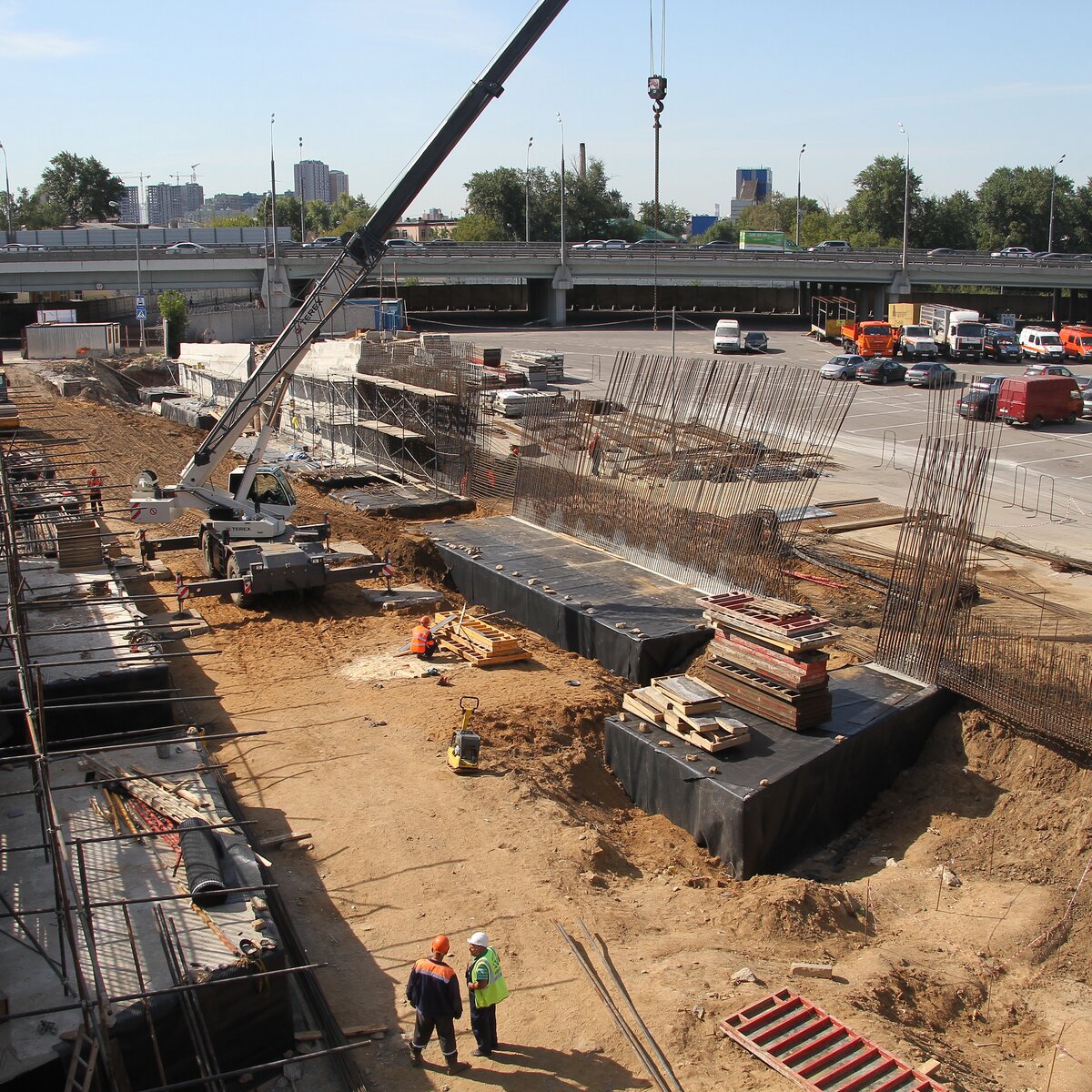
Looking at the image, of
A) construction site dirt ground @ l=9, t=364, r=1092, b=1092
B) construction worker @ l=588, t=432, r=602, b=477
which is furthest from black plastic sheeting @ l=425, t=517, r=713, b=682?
construction worker @ l=588, t=432, r=602, b=477

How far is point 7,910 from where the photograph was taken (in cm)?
973

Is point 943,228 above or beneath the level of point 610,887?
above

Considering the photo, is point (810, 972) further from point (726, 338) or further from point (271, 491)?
point (726, 338)

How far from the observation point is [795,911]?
37.7ft

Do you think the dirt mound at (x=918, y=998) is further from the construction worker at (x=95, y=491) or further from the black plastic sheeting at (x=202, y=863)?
the construction worker at (x=95, y=491)

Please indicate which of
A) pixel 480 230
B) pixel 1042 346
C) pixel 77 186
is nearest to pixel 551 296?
pixel 1042 346

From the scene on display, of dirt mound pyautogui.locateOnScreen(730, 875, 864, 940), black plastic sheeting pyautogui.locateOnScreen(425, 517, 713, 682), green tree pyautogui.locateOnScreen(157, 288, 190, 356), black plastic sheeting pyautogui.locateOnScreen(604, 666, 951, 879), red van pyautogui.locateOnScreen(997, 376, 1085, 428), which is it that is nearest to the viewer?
dirt mound pyautogui.locateOnScreen(730, 875, 864, 940)

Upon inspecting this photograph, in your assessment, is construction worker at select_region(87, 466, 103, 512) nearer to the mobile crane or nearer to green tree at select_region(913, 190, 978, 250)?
the mobile crane

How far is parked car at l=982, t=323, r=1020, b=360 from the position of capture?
57625mm

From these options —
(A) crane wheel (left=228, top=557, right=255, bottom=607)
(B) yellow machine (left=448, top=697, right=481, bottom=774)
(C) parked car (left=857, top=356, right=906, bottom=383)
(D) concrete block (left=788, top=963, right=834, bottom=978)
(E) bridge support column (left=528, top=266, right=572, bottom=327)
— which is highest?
(E) bridge support column (left=528, top=266, right=572, bottom=327)

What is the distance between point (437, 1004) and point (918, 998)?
4626mm

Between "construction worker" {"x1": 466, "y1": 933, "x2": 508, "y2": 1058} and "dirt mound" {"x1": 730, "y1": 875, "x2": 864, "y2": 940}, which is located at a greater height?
"construction worker" {"x1": 466, "y1": 933, "x2": 508, "y2": 1058}

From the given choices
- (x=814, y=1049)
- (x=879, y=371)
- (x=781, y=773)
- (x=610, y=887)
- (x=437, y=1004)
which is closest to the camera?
(x=437, y=1004)

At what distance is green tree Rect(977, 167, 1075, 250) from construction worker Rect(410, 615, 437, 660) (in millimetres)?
107629
